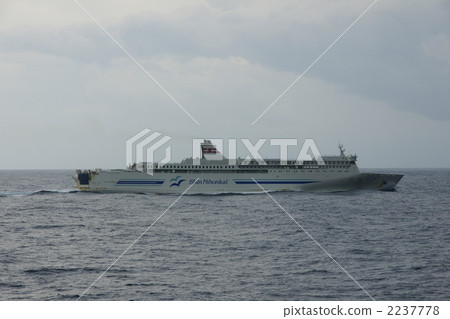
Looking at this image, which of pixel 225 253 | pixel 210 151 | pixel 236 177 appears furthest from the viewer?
pixel 210 151

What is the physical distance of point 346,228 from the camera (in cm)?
3388

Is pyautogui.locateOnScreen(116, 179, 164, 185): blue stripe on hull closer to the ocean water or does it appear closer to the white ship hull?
the white ship hull

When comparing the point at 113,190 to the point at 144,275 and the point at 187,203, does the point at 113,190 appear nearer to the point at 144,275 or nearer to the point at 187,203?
the point at 187,203

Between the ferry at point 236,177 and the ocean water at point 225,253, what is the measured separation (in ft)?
52.2

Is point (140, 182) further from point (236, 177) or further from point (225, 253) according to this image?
point (225, 253)

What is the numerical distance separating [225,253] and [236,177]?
38.2 metres

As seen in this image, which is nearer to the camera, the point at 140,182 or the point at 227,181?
the point at 227,181

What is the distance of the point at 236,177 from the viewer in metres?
63.0

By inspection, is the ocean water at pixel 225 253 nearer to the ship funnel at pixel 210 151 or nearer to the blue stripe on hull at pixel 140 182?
the blue stripe on hull at pixel 140 182

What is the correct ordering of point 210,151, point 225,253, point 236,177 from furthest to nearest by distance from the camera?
point 210,151, point 236,177, point 225,253

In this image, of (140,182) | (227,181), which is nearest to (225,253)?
(227,181)

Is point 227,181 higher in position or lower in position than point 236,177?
lower

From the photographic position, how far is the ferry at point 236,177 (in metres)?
62.6

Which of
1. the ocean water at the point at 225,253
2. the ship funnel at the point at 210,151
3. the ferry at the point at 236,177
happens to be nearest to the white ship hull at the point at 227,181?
the ferry at the point at 236,177
